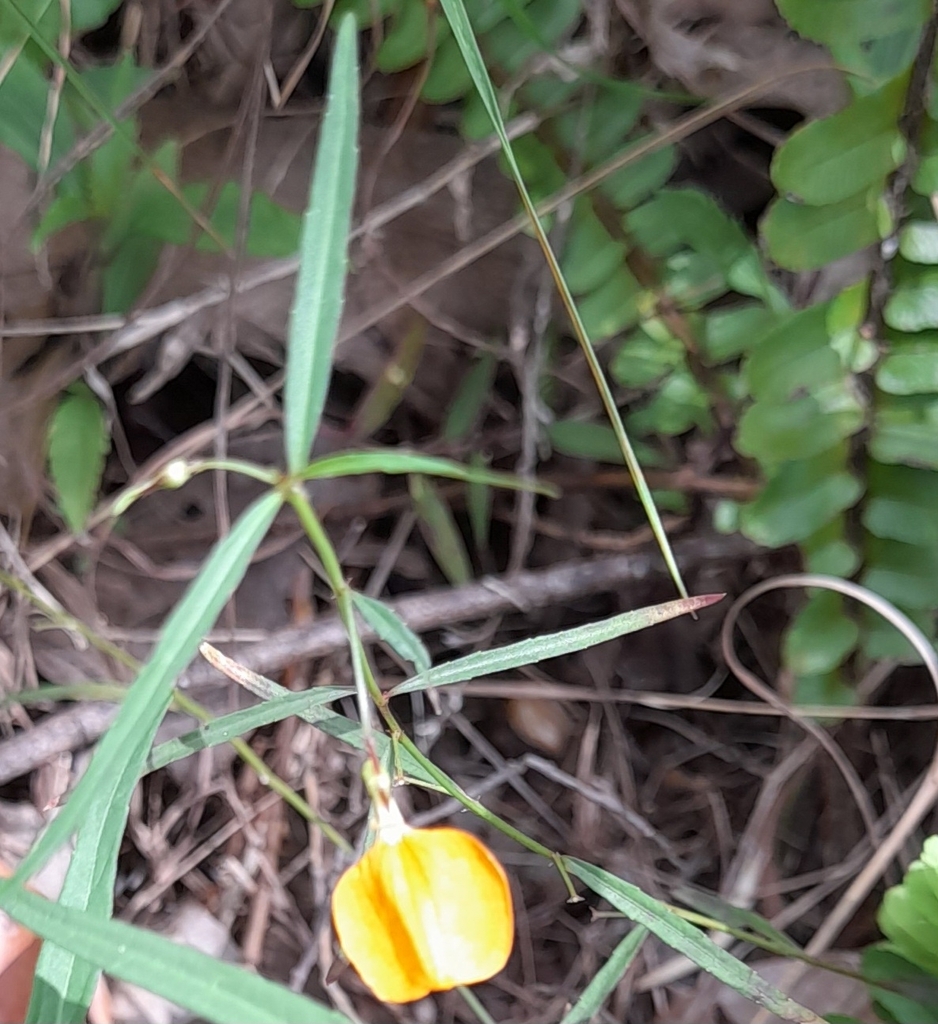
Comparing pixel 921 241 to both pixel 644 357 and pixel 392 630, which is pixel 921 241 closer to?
pixel 644 357

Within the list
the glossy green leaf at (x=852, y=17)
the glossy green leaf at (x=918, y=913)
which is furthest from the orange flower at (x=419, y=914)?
the glossy green leaf at (x=852, y=17)

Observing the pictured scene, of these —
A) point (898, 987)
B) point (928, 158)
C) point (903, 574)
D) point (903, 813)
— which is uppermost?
point (928, 158)

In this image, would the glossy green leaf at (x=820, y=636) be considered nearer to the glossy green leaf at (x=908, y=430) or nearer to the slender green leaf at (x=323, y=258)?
the glossy green leaf at (x=908, y=430)

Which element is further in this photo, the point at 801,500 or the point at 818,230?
the point at 801,500

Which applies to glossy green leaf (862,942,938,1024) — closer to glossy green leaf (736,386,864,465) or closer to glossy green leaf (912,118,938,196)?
glossy green leaf (736,386,864,465)

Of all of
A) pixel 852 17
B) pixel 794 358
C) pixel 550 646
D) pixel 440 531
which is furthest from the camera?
pixel 440 531

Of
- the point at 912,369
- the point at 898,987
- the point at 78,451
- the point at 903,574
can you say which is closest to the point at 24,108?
the point at 78,451

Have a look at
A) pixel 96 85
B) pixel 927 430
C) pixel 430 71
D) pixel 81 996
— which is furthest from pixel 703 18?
pixel 81 996
